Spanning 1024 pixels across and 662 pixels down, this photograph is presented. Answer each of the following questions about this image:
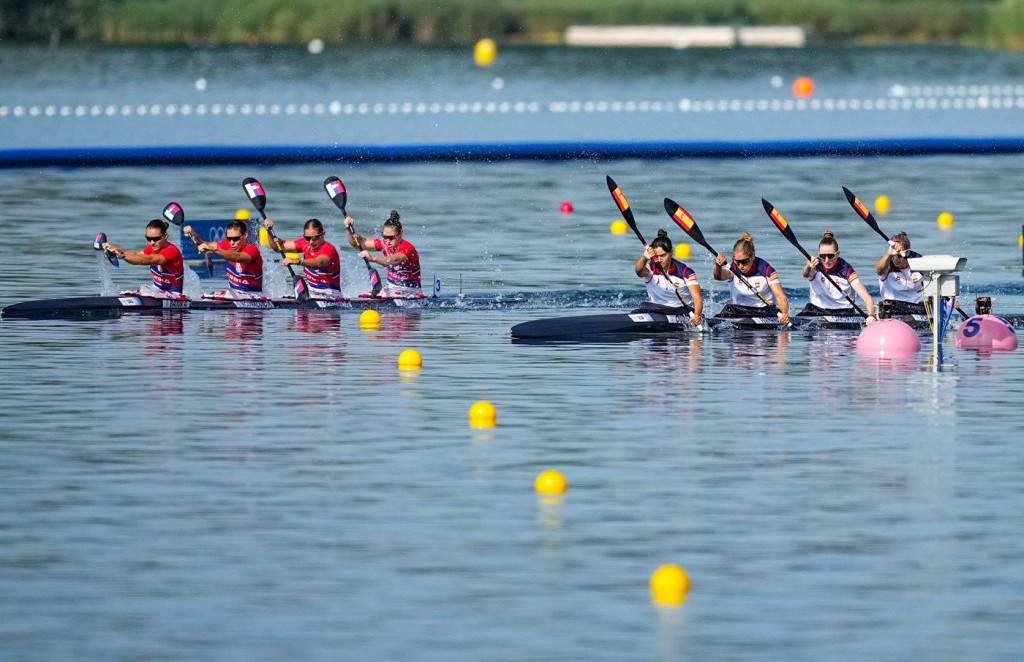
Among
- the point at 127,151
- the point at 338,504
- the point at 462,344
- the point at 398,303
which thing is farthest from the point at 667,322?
the point at 127,151

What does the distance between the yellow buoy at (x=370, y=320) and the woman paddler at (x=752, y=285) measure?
3.25m

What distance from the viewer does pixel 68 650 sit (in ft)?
31.4

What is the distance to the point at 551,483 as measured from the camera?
41.5 feet

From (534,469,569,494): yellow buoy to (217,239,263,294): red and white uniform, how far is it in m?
9.28

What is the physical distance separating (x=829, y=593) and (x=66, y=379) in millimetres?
8450

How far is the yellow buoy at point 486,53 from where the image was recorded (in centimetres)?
8675

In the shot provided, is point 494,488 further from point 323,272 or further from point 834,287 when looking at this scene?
point 323,272

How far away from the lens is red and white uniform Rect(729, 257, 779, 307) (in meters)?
19.5

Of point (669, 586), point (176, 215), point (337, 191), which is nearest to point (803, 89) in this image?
point (337, 191)

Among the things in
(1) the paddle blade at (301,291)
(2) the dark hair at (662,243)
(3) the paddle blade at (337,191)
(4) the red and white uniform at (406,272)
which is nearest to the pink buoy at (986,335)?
(2) the dark hair at (662,243)

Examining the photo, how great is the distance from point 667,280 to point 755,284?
80 centimetres

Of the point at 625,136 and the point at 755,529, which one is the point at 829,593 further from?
the point at 625,136

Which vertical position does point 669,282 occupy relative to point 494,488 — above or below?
above

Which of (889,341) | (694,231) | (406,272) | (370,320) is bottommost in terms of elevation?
(889,341)
